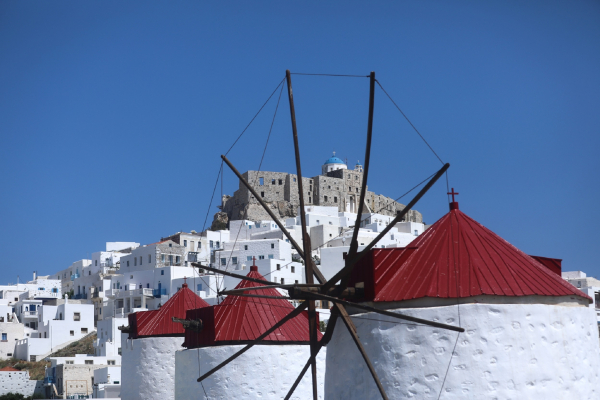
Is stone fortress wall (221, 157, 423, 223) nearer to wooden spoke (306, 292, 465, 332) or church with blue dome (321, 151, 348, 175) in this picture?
church with blue dome (321, 151, 348, 175)

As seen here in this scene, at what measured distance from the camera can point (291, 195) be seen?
100750 mm

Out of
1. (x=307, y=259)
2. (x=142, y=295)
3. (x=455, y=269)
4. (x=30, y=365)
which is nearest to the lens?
(x=455, y=269)

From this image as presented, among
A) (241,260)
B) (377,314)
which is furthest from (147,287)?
(377,314)

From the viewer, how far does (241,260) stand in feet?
232

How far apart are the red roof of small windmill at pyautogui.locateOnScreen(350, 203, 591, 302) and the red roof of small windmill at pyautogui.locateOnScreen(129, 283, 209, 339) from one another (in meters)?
13.4

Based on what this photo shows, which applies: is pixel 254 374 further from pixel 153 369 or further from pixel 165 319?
pixel 165 319

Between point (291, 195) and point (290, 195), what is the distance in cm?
14

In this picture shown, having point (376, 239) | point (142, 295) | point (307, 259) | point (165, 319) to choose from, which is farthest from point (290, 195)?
point (376, 239)

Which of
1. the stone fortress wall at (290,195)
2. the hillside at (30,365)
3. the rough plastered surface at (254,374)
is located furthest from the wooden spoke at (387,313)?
the stone fortress wall at (290,195)

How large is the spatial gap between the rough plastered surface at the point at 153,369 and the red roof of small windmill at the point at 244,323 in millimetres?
3843

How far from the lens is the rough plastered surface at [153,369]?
28078 mm

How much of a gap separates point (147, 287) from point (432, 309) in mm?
57194

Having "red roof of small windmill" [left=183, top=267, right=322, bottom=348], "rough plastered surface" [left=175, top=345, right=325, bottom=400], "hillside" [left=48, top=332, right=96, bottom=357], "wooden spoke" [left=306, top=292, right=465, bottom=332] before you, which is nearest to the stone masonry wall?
"hillside" [left=48, top=332, right=96, bottom=357]

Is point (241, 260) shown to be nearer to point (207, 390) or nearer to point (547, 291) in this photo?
point (207, 390)
